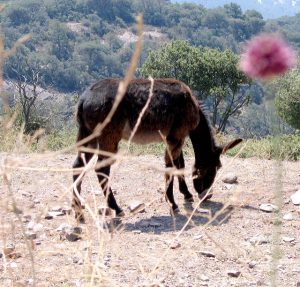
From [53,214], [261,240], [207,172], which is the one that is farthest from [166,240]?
[207,172]

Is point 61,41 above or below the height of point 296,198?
below

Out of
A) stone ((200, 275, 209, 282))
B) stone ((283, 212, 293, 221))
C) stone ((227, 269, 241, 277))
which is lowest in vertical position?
stone ((283, 212, 293, 221))

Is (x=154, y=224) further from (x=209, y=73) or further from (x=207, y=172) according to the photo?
(x=209, y=73)

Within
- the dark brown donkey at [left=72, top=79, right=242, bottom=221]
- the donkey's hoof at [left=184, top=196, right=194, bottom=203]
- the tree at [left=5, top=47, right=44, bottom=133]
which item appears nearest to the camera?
the dark brown donkey at [left=72, top=79, right=242, bottom=221]

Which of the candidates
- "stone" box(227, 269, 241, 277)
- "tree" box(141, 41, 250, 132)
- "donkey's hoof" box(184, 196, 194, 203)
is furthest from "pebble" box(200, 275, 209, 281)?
"tree" box(141, 41, 250, 132)

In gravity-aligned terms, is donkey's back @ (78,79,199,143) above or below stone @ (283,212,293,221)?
above

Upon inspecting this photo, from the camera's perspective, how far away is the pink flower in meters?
2.20

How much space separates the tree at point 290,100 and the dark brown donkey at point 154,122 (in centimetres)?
1152

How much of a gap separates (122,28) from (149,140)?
113129 millimetres

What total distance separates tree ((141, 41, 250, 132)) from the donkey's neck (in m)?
18.1

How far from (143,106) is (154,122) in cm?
29

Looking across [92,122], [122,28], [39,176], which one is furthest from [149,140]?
[122,28]

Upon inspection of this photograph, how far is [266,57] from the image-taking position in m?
2.27

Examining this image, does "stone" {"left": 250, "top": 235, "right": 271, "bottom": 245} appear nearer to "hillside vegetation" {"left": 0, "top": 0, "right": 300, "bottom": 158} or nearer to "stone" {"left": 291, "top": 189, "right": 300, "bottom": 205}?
"stone" {"left": 291, "top": 189, "right": 300, "bottom": 205}
